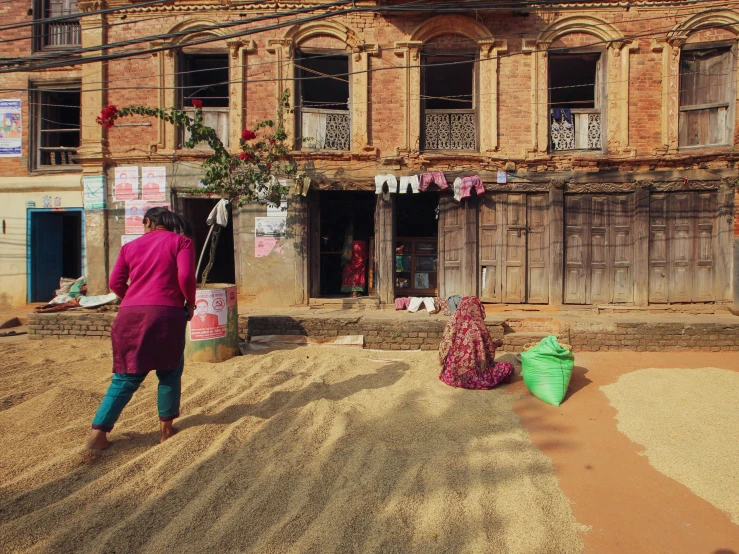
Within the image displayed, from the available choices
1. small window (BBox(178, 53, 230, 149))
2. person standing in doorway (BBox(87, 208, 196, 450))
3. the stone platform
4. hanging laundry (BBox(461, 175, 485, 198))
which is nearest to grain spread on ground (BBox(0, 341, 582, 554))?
person standing in doorway (BBox(87, 208, 196, 450))

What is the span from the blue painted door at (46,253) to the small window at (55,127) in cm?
141

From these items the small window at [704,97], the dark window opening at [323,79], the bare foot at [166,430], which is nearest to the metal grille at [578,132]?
the small window at [704,97]

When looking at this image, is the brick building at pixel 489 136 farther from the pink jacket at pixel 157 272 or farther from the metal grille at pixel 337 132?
the pink jacket at pixel 157 272

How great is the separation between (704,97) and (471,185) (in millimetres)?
5213

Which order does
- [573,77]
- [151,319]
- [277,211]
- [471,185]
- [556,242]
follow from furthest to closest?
[573,77] < [277,211] < [556,242] < [471,185] < [151,319]

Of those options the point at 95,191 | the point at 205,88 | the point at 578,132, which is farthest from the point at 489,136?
the point at 95,191

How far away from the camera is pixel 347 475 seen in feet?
10.9

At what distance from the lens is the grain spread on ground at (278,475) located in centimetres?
256

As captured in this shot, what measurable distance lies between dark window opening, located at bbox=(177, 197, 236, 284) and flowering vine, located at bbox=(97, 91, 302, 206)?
1312 mm

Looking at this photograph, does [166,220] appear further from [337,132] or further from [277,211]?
[337,132]

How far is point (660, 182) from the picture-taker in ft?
32.7

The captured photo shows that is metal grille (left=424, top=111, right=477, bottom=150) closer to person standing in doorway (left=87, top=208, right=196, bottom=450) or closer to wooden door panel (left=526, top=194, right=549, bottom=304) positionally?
wooden door panel (left=526, top=194, right=549, bottom=304)

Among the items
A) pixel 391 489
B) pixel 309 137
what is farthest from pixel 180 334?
pixel 309 137

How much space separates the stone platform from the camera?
8086 mm
